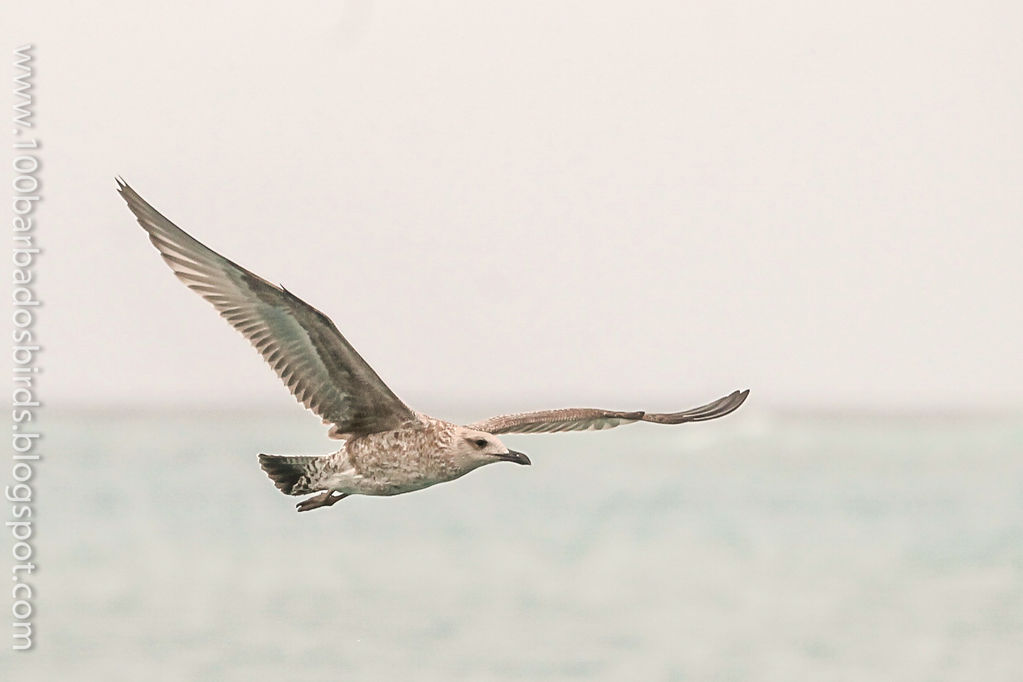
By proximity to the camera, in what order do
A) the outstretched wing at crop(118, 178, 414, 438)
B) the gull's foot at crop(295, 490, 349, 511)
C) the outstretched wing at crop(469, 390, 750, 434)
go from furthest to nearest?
the outstretched wing at crop(469, 390, 750, 434)
the gull's foot at crop(295, 490, 349, 511)
the outstretched wing at crop(118, 178, 414, 438)

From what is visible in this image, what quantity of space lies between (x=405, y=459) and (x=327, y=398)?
56 centimetres

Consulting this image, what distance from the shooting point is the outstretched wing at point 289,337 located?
7.97 meters

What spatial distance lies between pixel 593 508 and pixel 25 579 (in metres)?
29.4

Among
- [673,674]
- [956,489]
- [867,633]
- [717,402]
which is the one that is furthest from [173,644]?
[956,489]

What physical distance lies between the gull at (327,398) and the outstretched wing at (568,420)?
1.97 ft

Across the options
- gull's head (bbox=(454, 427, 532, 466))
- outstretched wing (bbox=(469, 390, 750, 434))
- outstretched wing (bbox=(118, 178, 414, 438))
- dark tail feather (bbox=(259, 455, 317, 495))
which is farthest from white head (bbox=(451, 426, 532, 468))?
dark tail feather (bbox=(259, 455, 317, 495))

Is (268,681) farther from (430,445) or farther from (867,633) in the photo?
(430,445)

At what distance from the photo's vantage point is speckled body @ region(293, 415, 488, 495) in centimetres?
804

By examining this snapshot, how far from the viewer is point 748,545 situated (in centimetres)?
3700

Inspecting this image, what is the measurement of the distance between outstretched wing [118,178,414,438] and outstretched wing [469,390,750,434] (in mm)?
753

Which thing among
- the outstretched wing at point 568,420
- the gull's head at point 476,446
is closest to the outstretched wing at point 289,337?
the gull's head at point 476,446

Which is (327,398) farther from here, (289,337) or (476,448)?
(476,448)

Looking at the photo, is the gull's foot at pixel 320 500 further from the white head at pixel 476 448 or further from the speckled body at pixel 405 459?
the white head at pixel 476 448

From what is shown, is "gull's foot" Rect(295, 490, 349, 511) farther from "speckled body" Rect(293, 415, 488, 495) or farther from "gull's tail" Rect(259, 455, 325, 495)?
"speckled body" Rect(293, 415, 488, 495)
